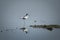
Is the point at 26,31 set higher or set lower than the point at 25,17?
lower

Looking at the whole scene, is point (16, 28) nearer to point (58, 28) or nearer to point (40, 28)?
point (40, 28)

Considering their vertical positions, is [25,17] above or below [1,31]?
above

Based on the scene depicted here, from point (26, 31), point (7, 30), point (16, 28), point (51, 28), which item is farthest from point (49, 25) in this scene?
point (7, 30)

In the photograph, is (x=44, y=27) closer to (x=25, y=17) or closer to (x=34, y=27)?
(x=34, y=27)

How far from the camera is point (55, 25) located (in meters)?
1.43

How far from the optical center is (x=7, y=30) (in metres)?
1.45

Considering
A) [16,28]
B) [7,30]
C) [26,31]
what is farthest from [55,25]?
[7,30]

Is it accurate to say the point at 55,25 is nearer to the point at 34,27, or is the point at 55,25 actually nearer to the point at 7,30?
the point at 34,27

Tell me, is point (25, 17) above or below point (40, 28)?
above

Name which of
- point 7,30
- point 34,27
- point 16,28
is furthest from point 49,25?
point 7,30

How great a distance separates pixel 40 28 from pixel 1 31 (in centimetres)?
53

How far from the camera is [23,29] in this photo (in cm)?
143

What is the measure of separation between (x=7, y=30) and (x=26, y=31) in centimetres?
26

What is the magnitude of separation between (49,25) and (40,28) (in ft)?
0.41
